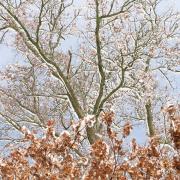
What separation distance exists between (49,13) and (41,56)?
4.55 feet

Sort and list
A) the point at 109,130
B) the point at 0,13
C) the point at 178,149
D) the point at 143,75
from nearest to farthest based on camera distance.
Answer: the point at 178,149 < the point at 109,130 < the point at 0,13 < the point at 143,75

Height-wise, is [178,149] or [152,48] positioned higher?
[152,48]

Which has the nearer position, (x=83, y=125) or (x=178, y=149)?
(x=178, y=149)

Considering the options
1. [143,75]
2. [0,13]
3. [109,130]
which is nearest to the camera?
[109,130]

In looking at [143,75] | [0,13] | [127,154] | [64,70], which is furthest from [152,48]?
[127,154]

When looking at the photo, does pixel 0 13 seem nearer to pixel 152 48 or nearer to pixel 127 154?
pixel 152 48

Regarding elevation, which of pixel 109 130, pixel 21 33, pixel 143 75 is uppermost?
pixel 21 33

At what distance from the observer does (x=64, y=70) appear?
15547 millimetres

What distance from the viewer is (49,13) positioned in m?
14.4

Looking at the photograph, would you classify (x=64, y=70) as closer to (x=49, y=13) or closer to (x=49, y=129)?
(x=49, y=13)

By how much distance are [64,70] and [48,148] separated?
1007cm

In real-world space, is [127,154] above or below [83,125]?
below

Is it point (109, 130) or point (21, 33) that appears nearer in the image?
point (109, 130)

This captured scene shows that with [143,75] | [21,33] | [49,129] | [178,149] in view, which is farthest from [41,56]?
[178,149]
